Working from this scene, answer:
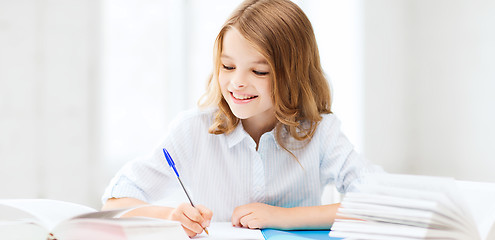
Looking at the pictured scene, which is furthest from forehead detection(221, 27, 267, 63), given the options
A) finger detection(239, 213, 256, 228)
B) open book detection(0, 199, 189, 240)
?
open book detection(0, 199, 189, 240)

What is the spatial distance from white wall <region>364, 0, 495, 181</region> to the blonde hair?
1.31 metres

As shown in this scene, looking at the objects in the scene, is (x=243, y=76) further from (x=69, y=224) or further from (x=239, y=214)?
(x=69, y=224)

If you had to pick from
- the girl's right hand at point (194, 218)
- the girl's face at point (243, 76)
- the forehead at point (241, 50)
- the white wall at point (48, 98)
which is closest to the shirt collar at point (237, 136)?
the girl's face at point (243, 76)

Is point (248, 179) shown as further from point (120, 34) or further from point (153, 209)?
point (120, 34)

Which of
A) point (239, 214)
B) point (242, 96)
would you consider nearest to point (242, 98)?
point (242, 96)

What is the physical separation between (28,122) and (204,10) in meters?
1.02

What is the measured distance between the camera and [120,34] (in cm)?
199

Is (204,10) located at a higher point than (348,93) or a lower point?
higher

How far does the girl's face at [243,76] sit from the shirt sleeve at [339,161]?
0.20 m

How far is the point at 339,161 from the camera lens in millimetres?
1029

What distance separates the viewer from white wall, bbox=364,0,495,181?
6.68ft

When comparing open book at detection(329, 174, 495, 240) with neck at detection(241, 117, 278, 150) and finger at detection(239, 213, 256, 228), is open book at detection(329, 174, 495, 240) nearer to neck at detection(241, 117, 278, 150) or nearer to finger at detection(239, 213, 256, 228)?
finger at detection(239, 213, 256, 228)

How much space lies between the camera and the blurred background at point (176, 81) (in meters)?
1.65

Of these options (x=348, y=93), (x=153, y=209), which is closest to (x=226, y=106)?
(x=153, y=209)
